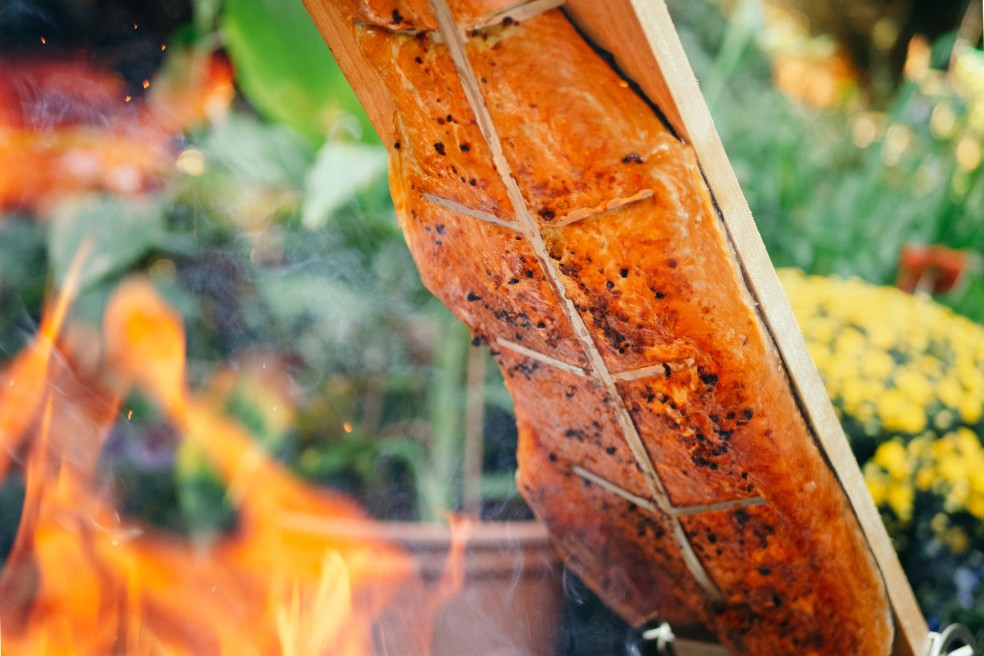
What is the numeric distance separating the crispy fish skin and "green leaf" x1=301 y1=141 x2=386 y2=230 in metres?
1.00

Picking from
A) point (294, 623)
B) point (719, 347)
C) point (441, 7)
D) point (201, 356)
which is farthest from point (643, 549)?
point (201, 356)

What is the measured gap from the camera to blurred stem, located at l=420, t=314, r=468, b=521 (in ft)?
6.81

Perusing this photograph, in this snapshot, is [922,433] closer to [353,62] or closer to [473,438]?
[473,438]

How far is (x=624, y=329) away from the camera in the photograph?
39.8 inches

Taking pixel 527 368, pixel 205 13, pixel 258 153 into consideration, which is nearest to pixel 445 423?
pixel 527 368

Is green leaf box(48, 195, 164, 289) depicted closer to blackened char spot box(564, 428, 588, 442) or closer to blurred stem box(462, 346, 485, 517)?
blurred stem box(462, 346, 485, 517)

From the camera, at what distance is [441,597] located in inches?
58.6

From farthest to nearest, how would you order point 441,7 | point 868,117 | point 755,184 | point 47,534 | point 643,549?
point 868,117
point 755,184
point 47,534
point 643,549
point 441,7

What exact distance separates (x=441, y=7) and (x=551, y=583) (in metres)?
1.31

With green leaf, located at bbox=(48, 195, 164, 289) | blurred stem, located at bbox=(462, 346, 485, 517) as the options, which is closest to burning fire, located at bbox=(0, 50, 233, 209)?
green leaf, located at bbox=(48, 195, 164, 289)

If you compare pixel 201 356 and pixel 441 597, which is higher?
pixel 441 597

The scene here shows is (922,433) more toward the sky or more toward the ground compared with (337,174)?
more toward the ground

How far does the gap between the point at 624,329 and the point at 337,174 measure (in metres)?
1.42

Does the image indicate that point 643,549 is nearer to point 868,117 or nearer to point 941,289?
point 941,289
